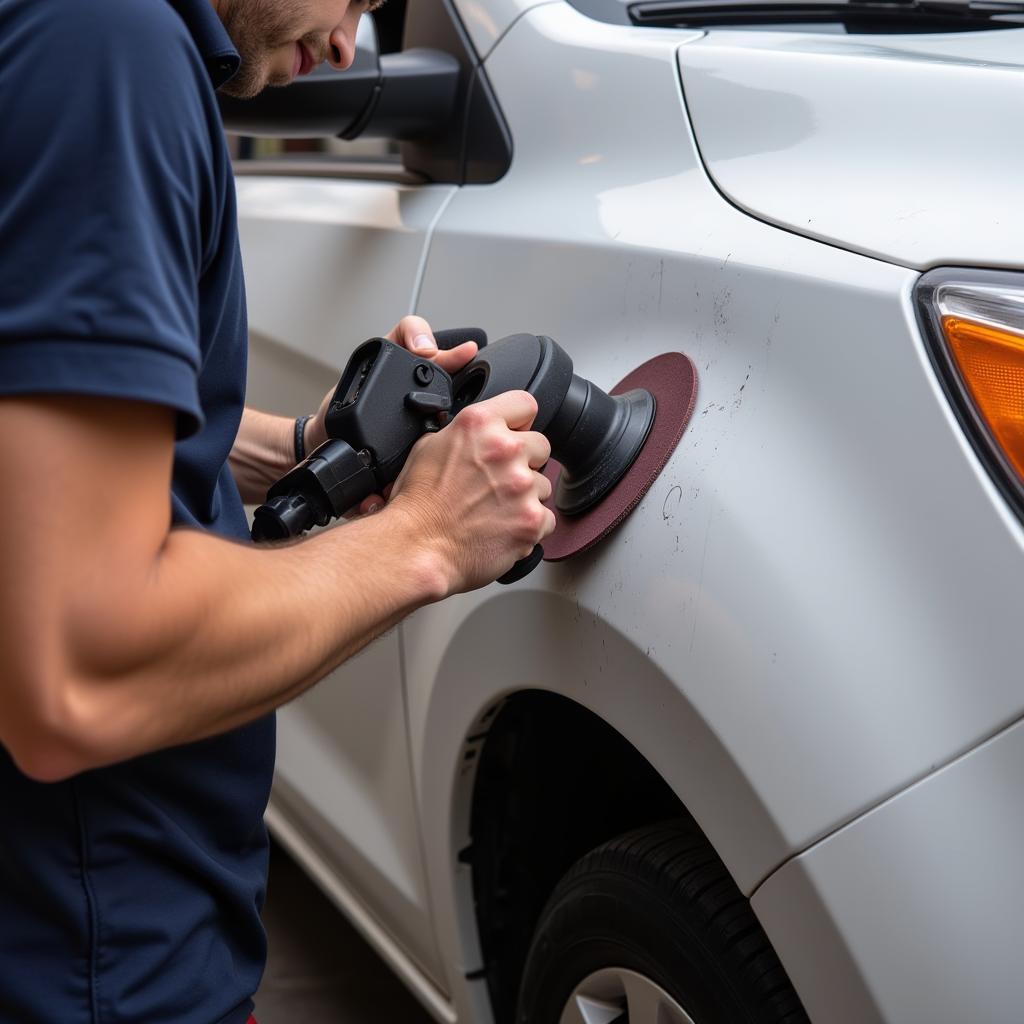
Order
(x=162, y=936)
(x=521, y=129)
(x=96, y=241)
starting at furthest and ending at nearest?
(x=521, y=129)
(x=162, y=936)
(x=96, y=241)

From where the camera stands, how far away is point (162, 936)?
100 cm

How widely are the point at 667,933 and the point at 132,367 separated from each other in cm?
72

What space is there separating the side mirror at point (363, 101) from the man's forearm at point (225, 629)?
29.5 inches

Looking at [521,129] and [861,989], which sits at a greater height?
[521,129]

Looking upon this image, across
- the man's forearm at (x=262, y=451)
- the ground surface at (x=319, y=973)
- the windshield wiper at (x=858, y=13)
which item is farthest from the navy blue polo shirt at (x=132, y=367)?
the ground surface at (x=319, y=973)

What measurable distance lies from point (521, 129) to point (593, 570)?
64 cm

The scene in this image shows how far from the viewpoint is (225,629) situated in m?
0.87

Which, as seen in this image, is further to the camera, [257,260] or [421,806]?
[257,260]

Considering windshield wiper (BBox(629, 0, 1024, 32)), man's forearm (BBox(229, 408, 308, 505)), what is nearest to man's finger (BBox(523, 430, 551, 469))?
man's forearm (BBox(229, 408, 308, 505))

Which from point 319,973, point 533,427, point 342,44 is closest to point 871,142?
point 533,427

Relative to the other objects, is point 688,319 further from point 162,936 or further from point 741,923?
point 162,936

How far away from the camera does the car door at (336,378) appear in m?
1.61

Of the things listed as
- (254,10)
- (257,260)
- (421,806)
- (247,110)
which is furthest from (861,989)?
(257,260)

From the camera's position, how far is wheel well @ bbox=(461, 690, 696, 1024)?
1.39 metres
